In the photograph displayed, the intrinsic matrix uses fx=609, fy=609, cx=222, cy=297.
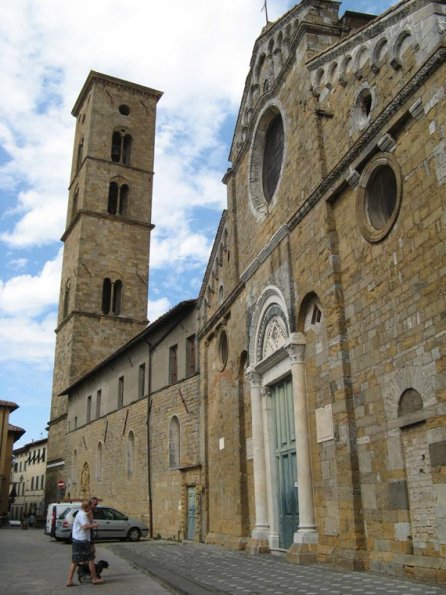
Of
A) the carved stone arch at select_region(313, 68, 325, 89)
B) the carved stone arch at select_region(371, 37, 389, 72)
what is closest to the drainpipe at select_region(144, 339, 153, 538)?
the carved stone arch at select_region(313, 68, 325, 89)

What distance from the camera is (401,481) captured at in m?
8.36

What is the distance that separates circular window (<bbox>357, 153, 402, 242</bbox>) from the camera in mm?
9352

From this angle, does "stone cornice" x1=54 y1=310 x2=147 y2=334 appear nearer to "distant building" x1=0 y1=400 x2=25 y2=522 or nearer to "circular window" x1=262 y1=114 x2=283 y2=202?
"distant building" x1=0 y1=400 x2=25 y2=522

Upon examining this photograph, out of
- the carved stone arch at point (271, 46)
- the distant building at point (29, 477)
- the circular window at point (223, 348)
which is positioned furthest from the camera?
the distant building at point (29, 477)

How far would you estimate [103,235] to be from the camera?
3984cm

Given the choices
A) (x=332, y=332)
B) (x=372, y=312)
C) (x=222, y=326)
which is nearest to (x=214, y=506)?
(x=222, y=326)

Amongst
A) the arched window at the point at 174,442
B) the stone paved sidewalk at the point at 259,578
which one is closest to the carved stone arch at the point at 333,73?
the stone paved sidewalk at the point at 259,578

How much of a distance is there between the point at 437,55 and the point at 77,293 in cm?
3190

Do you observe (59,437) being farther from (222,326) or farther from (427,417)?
(427,417)

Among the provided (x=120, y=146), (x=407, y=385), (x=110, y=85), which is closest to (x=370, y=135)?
(x=407, y=385)

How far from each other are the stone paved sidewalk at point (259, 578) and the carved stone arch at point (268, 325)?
428 cm

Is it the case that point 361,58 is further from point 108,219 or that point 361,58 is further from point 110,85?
point 110,85

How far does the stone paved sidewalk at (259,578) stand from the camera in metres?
7.28

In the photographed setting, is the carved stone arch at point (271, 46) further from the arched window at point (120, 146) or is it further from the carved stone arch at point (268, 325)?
the arched window at point (120, 146)
